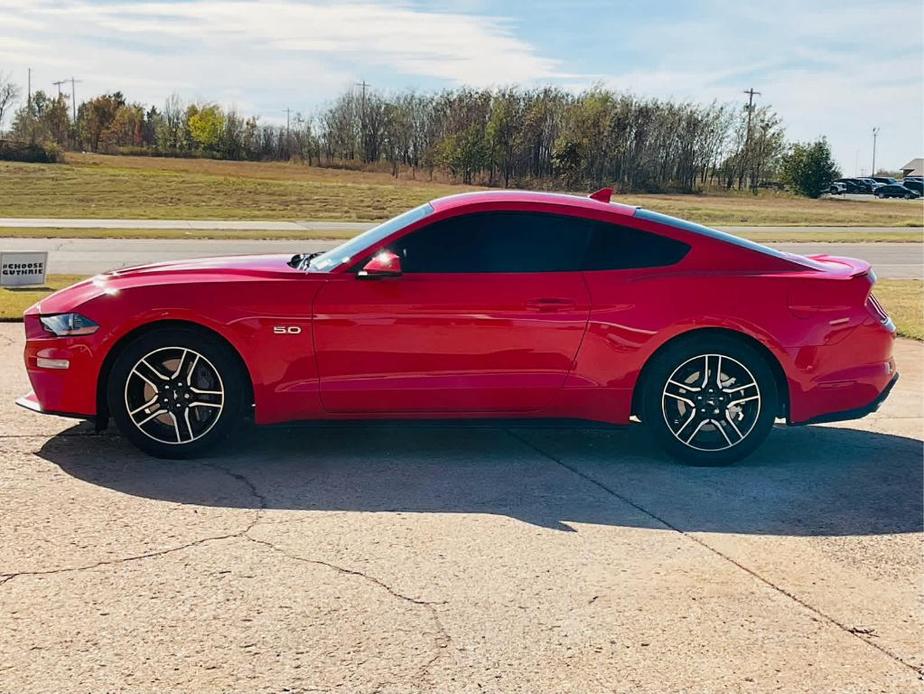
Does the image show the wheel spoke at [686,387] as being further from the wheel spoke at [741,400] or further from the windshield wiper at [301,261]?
the windshield wiper at [301,261]

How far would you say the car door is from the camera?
217 inches

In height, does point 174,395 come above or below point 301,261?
below

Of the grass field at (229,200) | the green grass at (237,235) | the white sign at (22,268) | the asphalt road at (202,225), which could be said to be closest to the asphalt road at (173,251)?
the green grass at (237,235)

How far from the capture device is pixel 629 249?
18.9 feet

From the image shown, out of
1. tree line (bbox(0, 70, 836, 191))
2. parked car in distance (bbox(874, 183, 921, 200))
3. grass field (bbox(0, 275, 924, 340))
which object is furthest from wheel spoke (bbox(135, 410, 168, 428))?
parked car in distance (bbox(874, 183, 921, 200))

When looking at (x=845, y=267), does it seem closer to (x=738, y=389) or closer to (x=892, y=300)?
(x=738, y=389)

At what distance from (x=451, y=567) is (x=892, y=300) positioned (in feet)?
39.1

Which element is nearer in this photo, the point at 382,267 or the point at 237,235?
the point at 382,267

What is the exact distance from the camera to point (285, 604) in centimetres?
366

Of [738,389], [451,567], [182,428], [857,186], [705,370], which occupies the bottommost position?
[451,567]

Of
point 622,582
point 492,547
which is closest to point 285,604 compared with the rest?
point 492,547

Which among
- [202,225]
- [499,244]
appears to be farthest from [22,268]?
[202,225]

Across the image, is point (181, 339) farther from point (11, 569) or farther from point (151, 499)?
point (11, 569)

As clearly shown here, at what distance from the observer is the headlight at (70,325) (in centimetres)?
544
